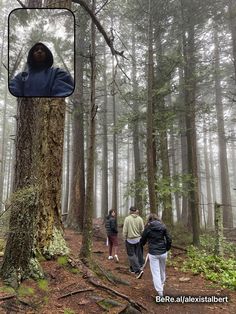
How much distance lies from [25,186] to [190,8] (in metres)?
14.1

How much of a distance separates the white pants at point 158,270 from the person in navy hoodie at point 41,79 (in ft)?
19.5

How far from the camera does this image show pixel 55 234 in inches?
252

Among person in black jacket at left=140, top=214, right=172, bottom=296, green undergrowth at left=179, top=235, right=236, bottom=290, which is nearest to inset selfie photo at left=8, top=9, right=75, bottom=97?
person in black jacket at left=140, top=214, right=172, bottom=296

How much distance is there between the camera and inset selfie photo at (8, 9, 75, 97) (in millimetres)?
2439

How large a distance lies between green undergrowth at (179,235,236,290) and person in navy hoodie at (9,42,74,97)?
7826 millimetres

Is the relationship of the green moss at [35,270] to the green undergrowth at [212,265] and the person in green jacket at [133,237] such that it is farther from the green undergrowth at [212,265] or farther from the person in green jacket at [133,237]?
the green undergrowth at [212,265]

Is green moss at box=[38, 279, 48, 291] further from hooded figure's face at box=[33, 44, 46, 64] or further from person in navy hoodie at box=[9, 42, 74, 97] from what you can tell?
hooded figure's face at box=[33, 44, 46, 64]

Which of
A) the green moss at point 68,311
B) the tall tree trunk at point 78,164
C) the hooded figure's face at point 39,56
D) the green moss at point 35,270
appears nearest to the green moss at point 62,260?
the green moss at point 35,270

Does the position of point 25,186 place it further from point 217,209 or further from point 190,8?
point 190,8

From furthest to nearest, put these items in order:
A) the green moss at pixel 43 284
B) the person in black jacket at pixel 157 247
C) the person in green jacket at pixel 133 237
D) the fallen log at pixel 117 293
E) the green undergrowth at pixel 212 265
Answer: the person in green jacket at pixel 133 237
the green undergrowth at pixel 212 265
the person in black jacket at pixel 157 247
the fallen log at pixel 117 293
the green moss at pixel 43 284

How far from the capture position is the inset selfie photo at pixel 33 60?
8.00 feet

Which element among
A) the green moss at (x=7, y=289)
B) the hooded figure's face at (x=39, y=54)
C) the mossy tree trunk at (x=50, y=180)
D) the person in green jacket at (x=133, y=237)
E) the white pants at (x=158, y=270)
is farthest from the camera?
the person in green jacket at (x=133, y=237)

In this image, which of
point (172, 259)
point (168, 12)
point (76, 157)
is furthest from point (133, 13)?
point (172, 259)

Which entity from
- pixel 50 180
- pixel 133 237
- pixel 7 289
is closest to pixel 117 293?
pixel 7 289
